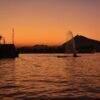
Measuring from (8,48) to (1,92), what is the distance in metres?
87.5

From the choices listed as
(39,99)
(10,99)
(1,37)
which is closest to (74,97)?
(39,99)

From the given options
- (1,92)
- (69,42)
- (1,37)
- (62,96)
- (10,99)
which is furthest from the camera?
(69,42)

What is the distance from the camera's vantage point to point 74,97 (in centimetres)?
1930

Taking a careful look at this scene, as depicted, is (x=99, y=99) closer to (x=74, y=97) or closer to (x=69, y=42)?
(x=74, y=97)

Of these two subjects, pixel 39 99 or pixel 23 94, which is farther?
pixel 23 94

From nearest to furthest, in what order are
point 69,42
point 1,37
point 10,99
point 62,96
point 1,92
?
1. point 10,99
2. point 62,96
3. point 1,92
4. point 1,37
5. point 69,42

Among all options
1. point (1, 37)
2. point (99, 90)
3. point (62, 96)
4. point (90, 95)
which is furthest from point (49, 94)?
point (1, 37)

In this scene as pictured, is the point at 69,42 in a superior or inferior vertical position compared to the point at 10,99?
superior

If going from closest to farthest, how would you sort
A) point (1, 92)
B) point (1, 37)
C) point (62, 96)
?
point (62, 96) < point (1, 92) < point (1, 37)

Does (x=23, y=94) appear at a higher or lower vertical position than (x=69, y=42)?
lower

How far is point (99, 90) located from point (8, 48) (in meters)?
87.7

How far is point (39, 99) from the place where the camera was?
727 inches

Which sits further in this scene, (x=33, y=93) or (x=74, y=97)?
(x=33, y=93)

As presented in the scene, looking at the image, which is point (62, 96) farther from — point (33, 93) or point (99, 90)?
point (99, 90)
